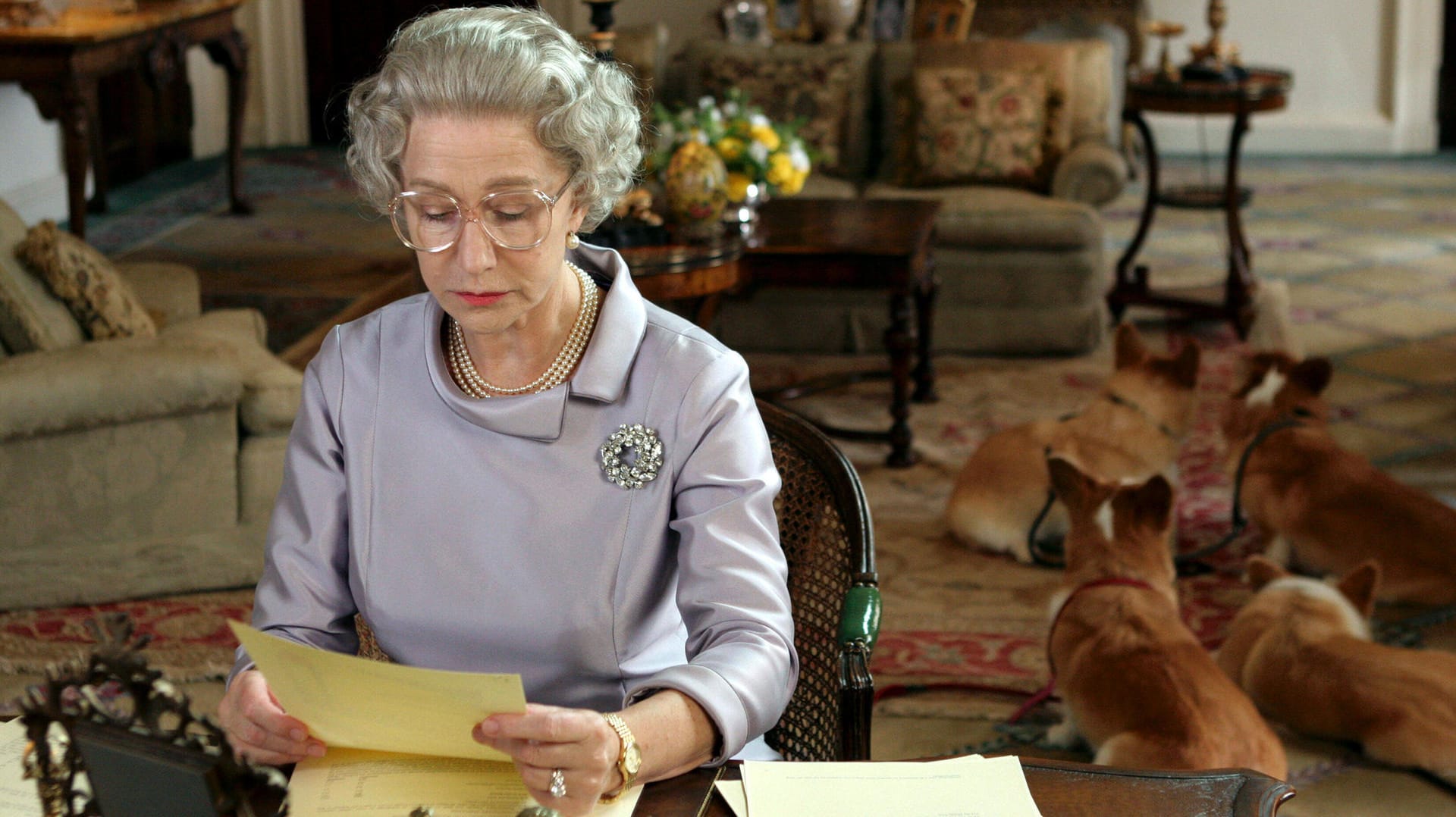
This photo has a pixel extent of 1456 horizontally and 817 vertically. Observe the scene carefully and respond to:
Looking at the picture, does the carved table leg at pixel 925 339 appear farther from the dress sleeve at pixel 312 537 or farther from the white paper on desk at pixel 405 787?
the white paper on desk at pixel 405 787

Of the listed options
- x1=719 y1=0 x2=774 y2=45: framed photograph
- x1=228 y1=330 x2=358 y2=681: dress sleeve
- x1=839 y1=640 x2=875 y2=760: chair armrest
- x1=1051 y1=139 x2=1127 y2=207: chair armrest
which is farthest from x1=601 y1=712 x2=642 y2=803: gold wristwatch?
x1=719 y1=0 x2=774 y2=45: framed photograph

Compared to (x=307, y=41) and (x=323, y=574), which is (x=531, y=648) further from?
(x=307, y=41)

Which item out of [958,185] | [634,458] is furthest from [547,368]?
[958,185]

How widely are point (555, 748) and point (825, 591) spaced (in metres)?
0.67

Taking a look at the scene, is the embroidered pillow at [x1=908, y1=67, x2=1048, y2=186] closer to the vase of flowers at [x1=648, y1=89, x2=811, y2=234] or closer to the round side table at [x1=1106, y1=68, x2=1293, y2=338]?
the round side table at [x1=1106, y1=68, x2=1293, y2=338]

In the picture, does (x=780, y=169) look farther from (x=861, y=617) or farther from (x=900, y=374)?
(x=861, y=617)

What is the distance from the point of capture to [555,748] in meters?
1.13

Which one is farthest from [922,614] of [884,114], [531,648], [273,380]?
[884,114]

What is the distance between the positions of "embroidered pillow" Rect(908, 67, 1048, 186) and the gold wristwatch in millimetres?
4791

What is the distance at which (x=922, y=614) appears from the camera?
132 inches

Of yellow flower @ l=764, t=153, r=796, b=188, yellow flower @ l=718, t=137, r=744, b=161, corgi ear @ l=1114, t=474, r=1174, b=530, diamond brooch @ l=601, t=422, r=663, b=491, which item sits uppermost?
yellow flower @ l=718, t=137, r=744, b=161

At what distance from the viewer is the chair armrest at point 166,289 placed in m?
4.36

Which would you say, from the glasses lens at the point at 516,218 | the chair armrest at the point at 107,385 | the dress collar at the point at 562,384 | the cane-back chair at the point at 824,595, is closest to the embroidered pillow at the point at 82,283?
the chair armrest at the point at 107,385

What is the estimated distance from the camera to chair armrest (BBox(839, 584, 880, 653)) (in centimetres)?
154
